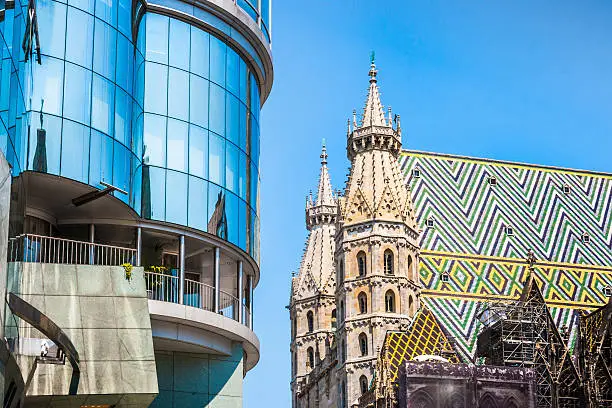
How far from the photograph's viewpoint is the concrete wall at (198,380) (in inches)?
1383

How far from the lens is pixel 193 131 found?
36125 mm

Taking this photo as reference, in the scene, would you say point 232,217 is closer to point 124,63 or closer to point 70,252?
point 70,252

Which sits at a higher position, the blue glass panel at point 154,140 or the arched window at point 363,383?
the blue glass panel at point 154,140

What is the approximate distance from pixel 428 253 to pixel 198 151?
2992cm

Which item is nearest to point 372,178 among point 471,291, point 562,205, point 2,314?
point 471,291

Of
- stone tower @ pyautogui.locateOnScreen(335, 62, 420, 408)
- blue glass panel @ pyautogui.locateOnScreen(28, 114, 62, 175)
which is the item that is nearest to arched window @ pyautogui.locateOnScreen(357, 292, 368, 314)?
stone tower @ pyautogui.locateOnScreen(335, 62, 420, 408)

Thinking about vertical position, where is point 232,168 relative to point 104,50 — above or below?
below

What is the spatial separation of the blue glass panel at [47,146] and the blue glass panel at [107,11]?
11.7 feet

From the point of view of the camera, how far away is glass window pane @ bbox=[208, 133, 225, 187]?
119 ft

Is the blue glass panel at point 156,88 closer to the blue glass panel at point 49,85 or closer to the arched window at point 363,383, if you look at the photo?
the blue glass panel at point 49,85

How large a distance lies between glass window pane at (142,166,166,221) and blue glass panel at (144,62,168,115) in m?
1.89

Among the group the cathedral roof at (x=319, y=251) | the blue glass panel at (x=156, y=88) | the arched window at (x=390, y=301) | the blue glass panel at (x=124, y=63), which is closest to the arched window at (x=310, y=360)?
the cathedral roof at (x=319, y=251)

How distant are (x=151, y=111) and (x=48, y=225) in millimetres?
4526

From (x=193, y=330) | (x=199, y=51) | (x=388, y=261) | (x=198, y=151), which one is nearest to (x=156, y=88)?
(x=199, y=51)
